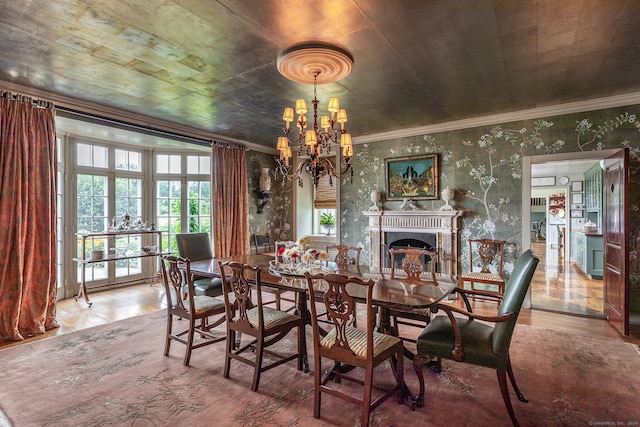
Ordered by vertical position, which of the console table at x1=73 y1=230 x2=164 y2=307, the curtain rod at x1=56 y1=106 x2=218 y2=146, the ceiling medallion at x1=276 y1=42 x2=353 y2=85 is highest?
the ceiling medallion at x1=276 y1=42 x2=353 y2=85

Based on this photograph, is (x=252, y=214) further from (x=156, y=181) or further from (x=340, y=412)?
(x=340, y=412)

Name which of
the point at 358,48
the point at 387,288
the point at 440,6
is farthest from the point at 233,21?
the point at 387,288

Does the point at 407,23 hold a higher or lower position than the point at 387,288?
higher

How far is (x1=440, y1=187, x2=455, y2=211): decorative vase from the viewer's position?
15.5 ft

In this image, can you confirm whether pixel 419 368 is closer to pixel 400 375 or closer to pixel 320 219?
pixel 400 375

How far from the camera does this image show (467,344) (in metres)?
2.02

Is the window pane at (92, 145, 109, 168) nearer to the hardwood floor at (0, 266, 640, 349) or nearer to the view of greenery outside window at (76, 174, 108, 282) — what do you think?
the view of greenery outside window at (76, 174, 108, 282)

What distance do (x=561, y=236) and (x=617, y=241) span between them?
742cm

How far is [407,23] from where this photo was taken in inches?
89.5

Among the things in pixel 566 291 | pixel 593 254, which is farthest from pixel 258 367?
pixel 593 254

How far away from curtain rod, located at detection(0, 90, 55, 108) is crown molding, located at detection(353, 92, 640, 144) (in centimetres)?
422

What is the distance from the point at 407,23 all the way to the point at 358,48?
451mm

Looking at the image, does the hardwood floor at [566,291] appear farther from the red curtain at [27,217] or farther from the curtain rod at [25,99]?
the curtain rod at [25,99]

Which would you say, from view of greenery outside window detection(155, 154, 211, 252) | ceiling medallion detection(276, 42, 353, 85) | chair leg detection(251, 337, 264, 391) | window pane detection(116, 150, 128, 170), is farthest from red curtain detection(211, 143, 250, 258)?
chair leg detection(251, 337, 264, 391)
